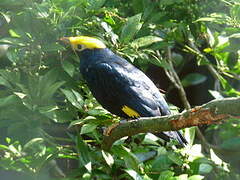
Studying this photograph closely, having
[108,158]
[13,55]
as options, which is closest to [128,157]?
[108,158]

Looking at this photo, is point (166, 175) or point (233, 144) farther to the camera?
point (233, 144)

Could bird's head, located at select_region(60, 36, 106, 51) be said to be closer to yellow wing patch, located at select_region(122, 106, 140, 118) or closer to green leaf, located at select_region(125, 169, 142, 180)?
yellow wing patch, located at select_region(122, 106, 140, 118)

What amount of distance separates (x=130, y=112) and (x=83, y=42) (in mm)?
454

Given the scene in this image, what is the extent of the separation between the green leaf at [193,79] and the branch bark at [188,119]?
6.72ft

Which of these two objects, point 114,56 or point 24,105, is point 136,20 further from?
point 24,105

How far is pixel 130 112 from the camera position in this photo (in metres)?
2.77

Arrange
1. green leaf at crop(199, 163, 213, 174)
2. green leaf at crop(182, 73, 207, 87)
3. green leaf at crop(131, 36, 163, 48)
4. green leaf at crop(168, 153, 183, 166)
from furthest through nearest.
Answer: green leaf at crop(182, 73, 207, 87) → green leaf at crop(131, 36, 163, 48) → green leaf at crop(199, 163, 213, 174) → green leaf at crop(168, 153, 183, 166)

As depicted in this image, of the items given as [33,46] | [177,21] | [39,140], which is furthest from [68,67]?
[177,21]

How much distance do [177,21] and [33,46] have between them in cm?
99

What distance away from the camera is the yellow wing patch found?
2756mm

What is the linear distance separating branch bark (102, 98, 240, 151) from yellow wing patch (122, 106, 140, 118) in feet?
1.14

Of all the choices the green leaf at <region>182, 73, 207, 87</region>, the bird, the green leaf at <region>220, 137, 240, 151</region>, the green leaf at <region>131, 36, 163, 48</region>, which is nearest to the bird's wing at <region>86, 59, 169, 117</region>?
the bird

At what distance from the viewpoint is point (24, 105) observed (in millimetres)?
2609

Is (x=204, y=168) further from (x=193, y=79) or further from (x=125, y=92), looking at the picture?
(x=193, y=79)
